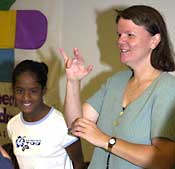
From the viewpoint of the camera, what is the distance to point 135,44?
1350mm

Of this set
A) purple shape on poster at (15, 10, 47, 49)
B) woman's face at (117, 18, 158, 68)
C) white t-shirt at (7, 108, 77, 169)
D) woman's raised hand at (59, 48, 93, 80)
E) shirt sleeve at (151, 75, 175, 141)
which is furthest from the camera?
purple shape on poster at (15, 10, 47, 49)

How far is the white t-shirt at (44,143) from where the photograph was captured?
1.63m

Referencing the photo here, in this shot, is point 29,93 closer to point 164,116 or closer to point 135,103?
point 135,103

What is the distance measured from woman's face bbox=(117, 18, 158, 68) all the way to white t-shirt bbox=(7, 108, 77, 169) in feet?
1.66

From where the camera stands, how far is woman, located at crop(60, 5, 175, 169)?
48.3 inches

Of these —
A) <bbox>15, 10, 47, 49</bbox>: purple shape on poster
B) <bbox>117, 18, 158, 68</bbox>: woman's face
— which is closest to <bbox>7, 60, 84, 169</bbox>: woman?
<bbox>117, 18, 158, 68</bbox>: woman's face

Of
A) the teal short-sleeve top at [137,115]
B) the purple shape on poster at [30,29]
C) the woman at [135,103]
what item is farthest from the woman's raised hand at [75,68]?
the purple shape on poster at [30,29]

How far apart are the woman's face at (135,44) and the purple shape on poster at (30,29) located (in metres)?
1.34

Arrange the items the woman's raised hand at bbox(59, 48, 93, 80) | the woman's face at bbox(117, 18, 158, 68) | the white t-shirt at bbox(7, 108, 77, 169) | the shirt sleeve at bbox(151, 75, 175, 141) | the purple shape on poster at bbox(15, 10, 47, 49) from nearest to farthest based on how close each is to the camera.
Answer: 1. the shirt sleeve at bbox(151, 75, 175, 141)
2. the woman's face at bbox(117, 18, 158, 68)
3. the woman's raised hand at bbox(59, 48, 93, 80)
4. the white t-shirt at bbox(7, 108, 77, 169)
5. the purple shape on poster at bbox(15, 10, 47, 49)

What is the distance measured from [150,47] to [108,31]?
109 centimetres

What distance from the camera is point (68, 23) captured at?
256 cm

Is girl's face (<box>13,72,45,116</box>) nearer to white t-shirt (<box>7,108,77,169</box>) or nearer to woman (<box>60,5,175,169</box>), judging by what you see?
white t-shirt (<box>7,108,77,169</box>)

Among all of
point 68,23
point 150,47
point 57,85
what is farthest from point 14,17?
point 150,47

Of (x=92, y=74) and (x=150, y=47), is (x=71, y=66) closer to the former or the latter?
(x=150, y=47)
